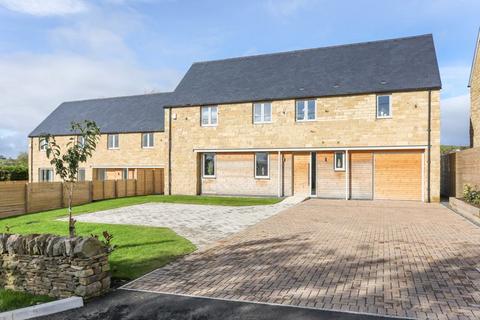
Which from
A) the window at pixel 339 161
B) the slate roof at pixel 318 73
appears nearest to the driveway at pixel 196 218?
the window at pixel 339 161

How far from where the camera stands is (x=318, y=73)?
2259cm

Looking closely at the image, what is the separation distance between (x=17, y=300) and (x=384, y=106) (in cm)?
1890

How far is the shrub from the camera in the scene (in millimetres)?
14458

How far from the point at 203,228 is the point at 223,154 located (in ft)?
39.9

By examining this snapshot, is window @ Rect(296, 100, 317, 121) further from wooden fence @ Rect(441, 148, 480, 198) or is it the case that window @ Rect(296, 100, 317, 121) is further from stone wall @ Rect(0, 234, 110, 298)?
stone wall @ Rect(0, 234, 110, 298)

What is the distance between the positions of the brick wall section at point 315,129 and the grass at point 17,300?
17.1 m

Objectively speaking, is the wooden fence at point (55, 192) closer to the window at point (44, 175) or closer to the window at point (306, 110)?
the window at point (306, 110)

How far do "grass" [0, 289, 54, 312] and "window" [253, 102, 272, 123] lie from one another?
1776 centimetres

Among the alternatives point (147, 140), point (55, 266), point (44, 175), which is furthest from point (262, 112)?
point (44, 175)

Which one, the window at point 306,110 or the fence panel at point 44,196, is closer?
the fence panel at point 44,196

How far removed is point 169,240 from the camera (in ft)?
31.6

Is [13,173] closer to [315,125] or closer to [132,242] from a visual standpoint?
[315,125]

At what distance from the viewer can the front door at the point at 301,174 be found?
2156cm

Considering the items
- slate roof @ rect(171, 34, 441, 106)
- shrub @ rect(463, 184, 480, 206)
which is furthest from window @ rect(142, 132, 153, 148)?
shrub @ rect(463, 184, 480, 206)
